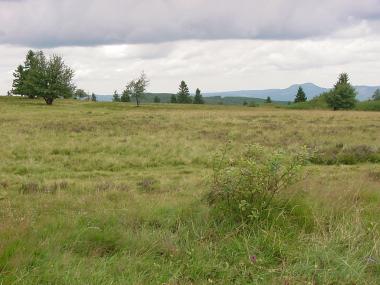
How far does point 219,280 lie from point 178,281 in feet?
1.45

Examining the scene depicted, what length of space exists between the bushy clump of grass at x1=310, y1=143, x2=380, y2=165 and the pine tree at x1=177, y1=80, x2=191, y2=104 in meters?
107

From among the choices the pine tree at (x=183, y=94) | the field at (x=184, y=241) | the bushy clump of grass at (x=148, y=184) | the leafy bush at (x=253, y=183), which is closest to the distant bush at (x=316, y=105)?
the pine tree at (x=183, y=94)

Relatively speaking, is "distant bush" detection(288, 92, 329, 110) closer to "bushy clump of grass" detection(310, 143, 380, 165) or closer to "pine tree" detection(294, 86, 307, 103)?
"pine tree" detection(294, 86, 307, 103)

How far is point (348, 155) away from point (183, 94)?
10986 cm

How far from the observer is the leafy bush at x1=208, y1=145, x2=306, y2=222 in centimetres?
583

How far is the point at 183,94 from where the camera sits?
126 meters

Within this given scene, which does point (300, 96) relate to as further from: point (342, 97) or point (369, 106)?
point (342, 97)

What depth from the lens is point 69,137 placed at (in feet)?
80.8

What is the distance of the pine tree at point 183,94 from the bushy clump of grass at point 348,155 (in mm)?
107168

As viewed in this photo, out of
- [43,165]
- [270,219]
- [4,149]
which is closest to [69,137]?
[4,149]

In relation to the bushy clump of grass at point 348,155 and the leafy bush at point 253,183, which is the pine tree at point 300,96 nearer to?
the bushy clump of grass at point 348,155

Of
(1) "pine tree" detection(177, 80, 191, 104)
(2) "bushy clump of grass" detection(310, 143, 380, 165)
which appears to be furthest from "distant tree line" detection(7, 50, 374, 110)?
(2) "bushy clump of grass" detection(310, 143, 380, 165)

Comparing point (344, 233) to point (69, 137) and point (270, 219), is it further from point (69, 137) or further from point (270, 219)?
point (69, 137)

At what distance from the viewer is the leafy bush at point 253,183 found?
5.83m
